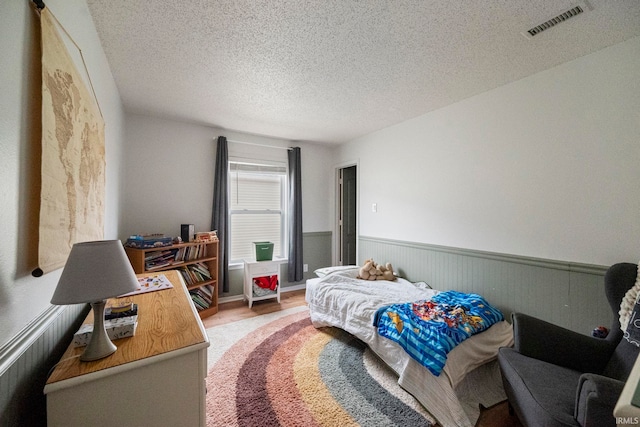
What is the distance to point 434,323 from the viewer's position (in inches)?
70.9

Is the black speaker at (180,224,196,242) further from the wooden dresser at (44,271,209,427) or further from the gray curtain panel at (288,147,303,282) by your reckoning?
the wooden dresser at (44,271,209,427)

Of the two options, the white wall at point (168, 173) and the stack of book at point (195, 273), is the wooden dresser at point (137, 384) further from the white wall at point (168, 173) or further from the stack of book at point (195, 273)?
the white wall at point (168, 173)

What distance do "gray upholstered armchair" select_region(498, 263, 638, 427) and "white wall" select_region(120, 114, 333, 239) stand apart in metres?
3.42

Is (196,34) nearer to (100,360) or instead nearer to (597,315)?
(100,360)

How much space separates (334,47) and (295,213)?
251 cm

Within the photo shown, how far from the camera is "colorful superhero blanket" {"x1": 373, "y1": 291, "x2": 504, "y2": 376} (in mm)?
1624

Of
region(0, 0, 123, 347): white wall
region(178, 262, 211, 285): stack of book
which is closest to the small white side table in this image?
region(178, 262, 211, 285): stack of book

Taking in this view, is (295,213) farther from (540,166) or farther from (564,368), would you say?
(564,368)

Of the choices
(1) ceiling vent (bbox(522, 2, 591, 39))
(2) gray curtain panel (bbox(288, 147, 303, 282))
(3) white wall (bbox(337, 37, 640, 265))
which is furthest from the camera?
(2) gray curtain panel (bbox(288, 147, 303, 282))

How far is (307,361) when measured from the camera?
211 centimetres

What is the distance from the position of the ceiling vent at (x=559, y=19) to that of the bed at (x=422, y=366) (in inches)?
81.7

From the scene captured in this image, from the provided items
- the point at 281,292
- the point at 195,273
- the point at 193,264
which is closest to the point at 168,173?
the point at 193,264

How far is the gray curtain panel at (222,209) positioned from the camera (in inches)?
132

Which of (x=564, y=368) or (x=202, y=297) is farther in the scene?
(x=202, y=297)
